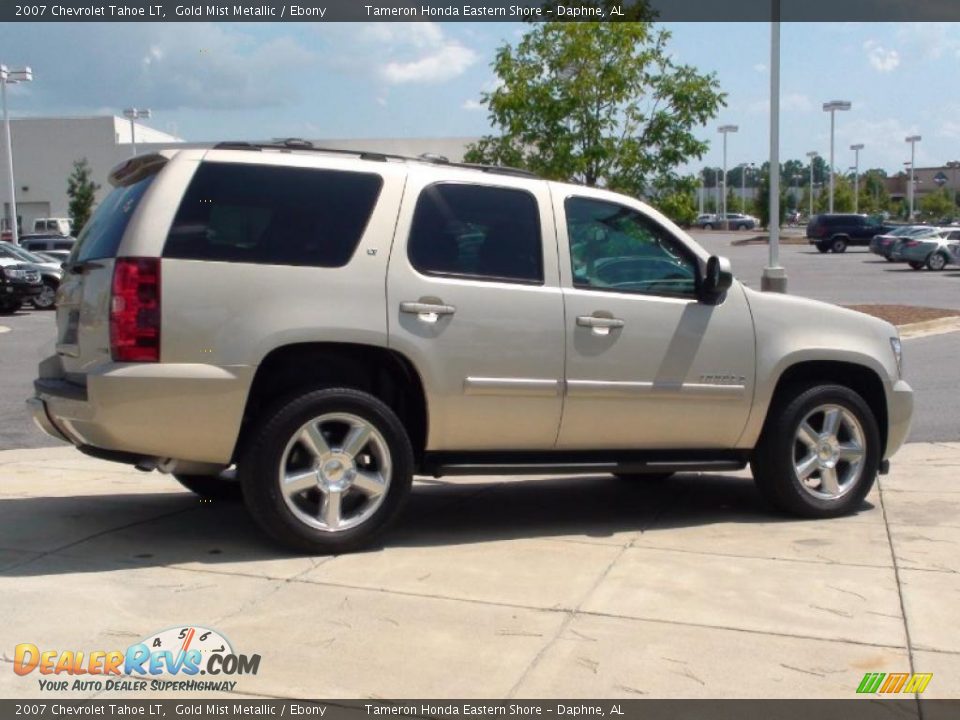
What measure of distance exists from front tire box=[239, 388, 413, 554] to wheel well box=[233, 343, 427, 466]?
196 millimetres

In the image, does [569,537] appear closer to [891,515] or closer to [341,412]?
[341,412]

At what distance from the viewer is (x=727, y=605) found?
5.37 m

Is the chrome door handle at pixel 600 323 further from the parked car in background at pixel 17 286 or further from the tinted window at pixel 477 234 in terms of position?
the parked car in background at pixel 17 286

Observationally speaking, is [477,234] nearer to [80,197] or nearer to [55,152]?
[80,197]

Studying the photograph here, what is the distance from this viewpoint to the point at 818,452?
7.02 meters

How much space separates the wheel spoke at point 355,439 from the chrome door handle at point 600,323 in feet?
4.18

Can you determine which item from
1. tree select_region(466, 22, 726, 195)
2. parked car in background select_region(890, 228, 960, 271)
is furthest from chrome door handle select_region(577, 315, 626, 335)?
parked car in background select_region(890, 228, 960, 271)

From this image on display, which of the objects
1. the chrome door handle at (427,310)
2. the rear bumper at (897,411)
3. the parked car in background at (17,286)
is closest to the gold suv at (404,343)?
the chrome door handle at (427,310)

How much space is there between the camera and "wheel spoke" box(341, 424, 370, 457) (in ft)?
19.5

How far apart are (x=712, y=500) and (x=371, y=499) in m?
2.69

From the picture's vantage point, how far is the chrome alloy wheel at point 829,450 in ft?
22.9

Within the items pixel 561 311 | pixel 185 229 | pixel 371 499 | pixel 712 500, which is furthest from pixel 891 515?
pixel 185 229
